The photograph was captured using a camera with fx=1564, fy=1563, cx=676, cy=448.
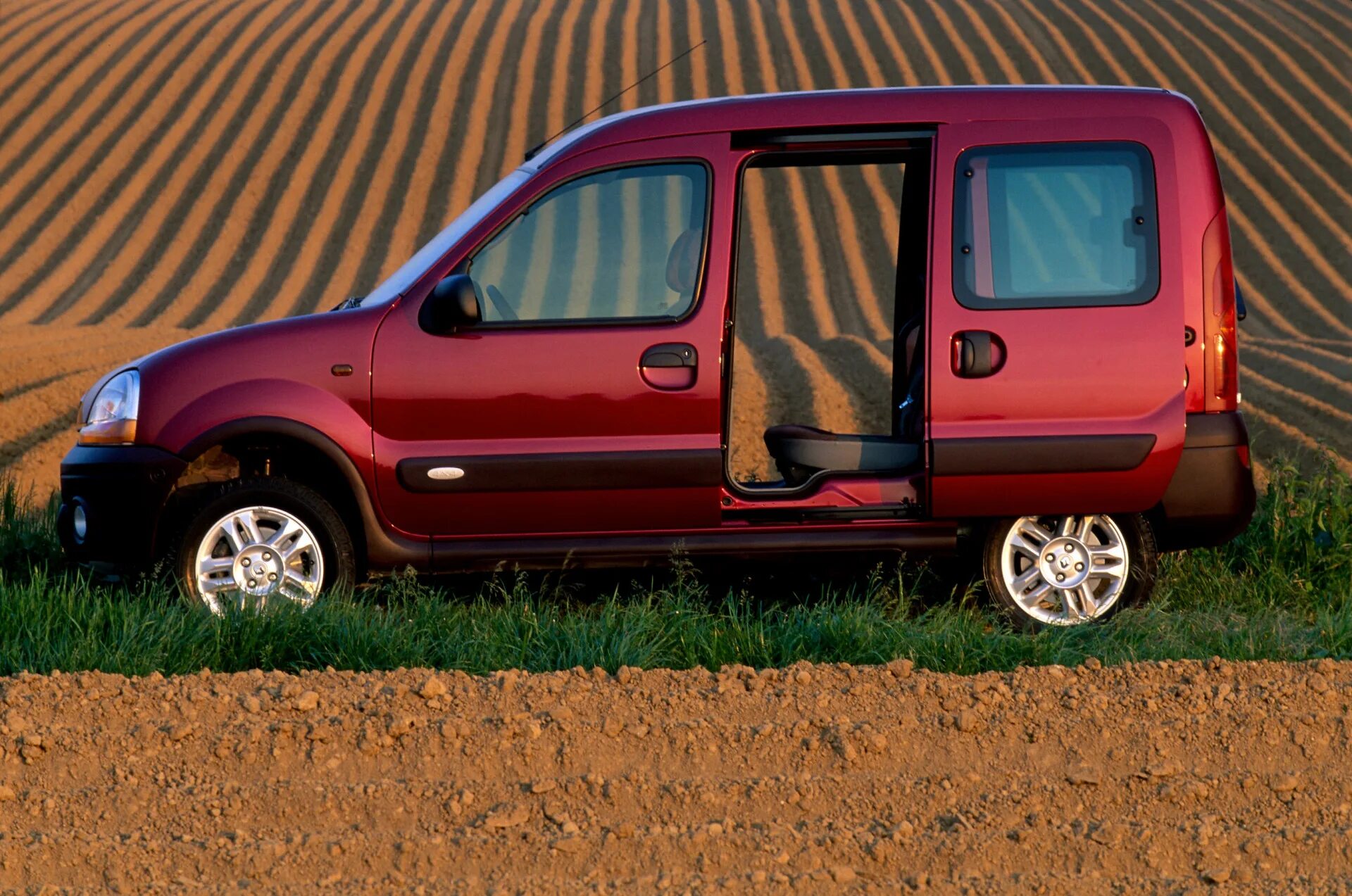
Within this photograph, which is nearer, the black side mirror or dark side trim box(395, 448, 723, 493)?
the black side mirror

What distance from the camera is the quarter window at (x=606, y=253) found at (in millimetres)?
5609

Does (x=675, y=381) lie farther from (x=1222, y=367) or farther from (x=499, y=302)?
(x=1222, y=367)

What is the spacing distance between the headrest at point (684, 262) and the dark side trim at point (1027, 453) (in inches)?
42.2

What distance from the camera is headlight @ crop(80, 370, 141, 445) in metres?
5.62

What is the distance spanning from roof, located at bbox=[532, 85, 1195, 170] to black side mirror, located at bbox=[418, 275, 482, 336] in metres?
0.63

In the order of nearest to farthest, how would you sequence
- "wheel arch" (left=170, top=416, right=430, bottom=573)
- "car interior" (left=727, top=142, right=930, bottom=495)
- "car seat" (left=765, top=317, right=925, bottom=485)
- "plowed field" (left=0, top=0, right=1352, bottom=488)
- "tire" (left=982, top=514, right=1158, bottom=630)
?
"wheel arch" (left=170, top=416, right=430, bottom=573)
"tire" (left=982, top=514, right=1158, bottom=630)
"car seat" (left=765, top=317, right=925, bottom=485)
"car interior" (left=727, top=142, right=930, bottom=495)
"plowed field" (left=0, top=0, right=1352, bottom=488)

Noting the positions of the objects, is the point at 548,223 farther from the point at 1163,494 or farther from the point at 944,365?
the point at 1163,494

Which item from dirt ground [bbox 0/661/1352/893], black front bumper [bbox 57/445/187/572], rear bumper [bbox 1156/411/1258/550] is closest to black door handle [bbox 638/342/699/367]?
dirt ground [bbox 0/661/1352/893]

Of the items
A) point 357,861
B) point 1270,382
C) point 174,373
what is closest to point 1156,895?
point 357,861

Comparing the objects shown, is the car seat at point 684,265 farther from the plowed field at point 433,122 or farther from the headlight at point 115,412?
the plowed field at point 433,122

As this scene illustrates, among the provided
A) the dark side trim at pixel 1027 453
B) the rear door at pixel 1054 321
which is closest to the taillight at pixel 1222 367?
the rear door at pixel 1054 321

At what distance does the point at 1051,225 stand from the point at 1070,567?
1273 millimetres

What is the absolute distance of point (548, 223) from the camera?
18.7 ft

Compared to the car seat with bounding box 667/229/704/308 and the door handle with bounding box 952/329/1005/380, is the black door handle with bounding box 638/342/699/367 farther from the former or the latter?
the door handle with bounding box 952/329/1005/380
